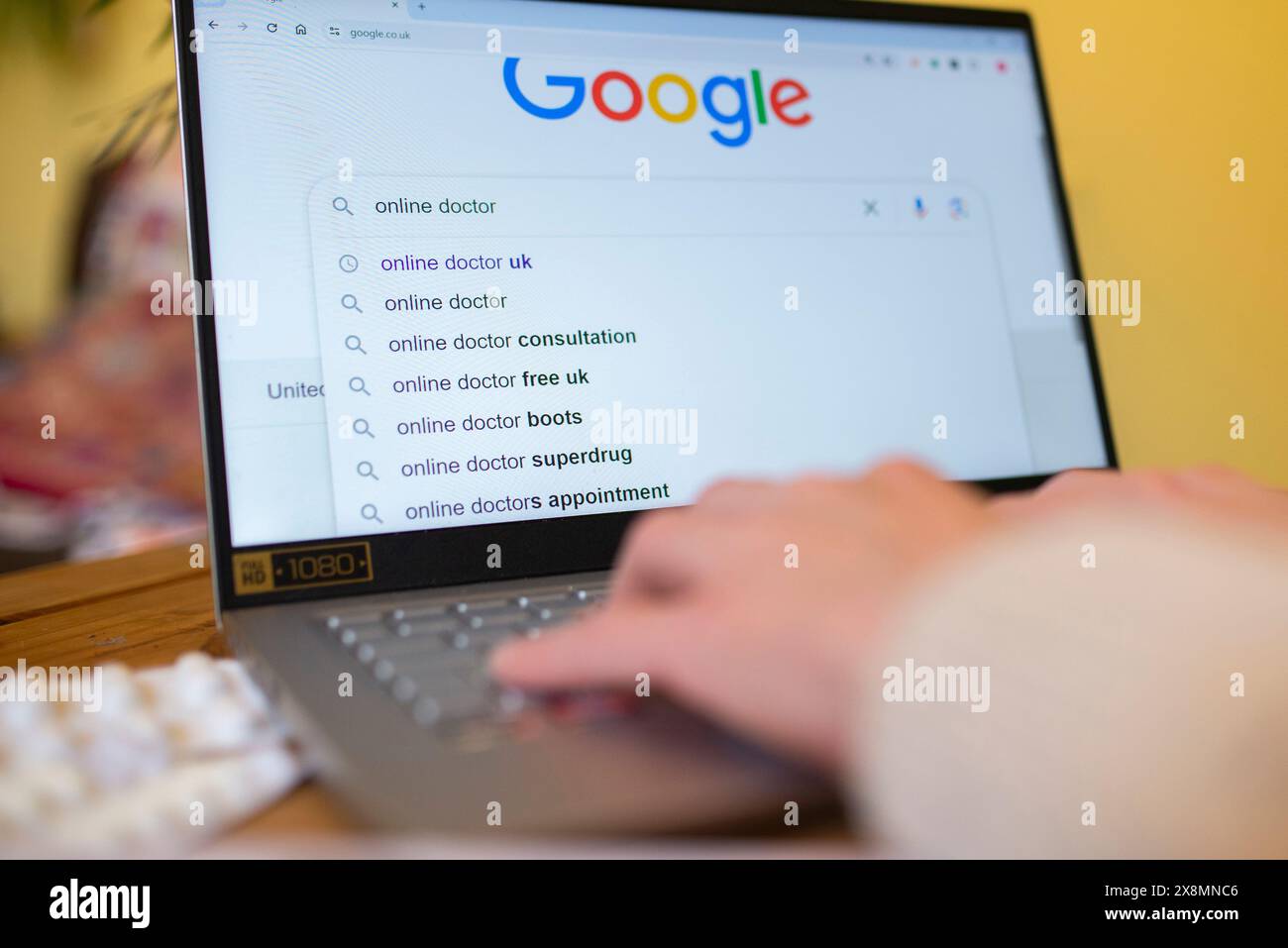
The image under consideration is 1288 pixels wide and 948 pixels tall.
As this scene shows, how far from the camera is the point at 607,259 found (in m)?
0.67

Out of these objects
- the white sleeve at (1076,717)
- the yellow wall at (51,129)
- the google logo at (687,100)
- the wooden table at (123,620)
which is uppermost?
the yellow wall at (51,129)

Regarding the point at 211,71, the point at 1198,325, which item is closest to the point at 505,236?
the point at 211,71

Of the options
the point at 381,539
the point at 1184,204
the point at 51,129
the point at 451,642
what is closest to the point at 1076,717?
the point at 451,642

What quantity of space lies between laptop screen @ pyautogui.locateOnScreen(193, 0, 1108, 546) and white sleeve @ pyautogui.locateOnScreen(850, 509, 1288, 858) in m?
0.36

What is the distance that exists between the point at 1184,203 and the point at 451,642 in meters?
1.02

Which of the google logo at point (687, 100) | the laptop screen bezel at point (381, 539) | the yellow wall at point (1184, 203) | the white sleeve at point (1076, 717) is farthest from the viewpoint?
the yellow wall at point (1184, 203)

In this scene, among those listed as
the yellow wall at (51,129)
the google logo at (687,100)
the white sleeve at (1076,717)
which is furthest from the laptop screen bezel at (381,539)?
the yellow wall at (51,129)

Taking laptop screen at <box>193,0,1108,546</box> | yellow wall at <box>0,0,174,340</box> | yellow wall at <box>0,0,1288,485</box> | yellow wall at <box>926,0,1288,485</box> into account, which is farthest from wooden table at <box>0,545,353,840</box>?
yellow wall at <box>0,0,174,340</box>

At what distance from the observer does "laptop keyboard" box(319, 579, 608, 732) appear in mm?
364

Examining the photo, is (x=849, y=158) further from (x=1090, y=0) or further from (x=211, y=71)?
(x=1090, y=0)

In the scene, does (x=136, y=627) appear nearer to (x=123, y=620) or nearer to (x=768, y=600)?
(x=123, y=620)

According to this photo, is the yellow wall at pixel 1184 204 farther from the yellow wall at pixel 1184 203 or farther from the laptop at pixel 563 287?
the laptop at pixel 563 287

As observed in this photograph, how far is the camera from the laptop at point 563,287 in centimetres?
57

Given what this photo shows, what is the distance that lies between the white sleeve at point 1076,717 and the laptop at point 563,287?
18cm
